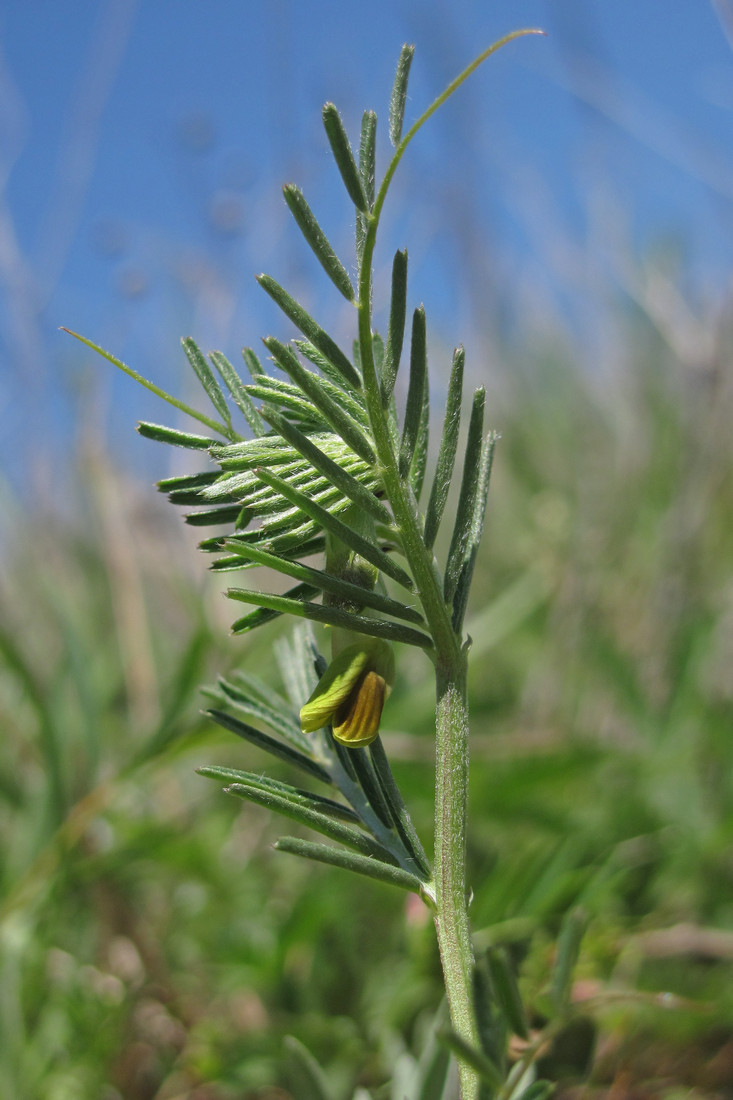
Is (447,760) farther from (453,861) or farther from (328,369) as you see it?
(328,369)

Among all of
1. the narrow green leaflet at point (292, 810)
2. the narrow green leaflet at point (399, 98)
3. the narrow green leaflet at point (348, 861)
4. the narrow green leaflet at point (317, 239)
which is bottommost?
the narrow green leaflet at point (348, 861)

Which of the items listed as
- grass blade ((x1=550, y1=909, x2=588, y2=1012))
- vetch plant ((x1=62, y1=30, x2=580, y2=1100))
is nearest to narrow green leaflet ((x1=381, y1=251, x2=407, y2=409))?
vetch plant ((x1=62, y1=30, x2=580, y2=1100))

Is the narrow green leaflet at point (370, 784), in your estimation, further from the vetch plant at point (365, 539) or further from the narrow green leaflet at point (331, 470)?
the narrow green leaflet at point (331, 470)

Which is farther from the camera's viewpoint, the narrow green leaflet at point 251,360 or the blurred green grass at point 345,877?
the blurred green grass at point 345,877

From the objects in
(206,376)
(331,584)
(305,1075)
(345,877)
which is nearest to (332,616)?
(331,584)

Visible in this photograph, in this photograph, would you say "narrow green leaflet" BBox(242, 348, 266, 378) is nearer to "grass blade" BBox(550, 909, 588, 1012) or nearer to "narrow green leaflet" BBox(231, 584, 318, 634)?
"narrow green leaflet" BBox(231, 584, 318, 634)

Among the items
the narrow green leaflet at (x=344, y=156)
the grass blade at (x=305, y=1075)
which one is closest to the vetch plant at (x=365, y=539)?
the narrow green leaflet at (x=344, y=156)
